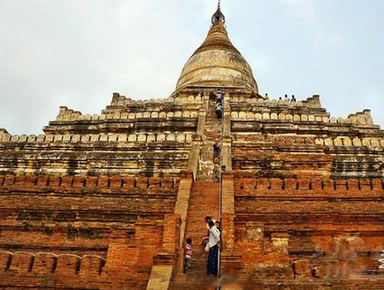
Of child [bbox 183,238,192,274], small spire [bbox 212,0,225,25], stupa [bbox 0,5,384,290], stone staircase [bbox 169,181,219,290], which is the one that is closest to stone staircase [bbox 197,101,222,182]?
stupa [bbox 0,5,384,290]

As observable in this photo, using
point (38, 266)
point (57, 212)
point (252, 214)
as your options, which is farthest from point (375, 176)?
point (38, 266)

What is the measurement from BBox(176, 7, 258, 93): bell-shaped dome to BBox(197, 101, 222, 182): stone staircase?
7.27 metres

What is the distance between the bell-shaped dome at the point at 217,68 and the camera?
25.1 metres

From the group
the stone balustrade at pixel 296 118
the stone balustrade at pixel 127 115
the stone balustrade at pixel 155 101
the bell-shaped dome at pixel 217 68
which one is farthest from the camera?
the bell-shaped dome at pixel 217 68

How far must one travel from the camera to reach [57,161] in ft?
44.8

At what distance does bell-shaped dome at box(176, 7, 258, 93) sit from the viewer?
2512cm

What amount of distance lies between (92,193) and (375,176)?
7333 millimetres

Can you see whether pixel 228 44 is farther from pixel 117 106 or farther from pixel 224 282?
pixel 224 282

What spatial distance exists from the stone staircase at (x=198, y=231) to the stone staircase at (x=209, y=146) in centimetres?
108

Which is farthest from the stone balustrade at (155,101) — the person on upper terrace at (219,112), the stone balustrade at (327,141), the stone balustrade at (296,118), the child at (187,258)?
the child at (187,258)

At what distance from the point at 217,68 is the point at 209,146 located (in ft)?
41.5

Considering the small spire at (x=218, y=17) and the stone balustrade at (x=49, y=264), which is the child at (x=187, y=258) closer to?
the stone balustrade at (x=49, y=264)

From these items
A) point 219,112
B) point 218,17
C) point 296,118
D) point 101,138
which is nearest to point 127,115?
point 101,138

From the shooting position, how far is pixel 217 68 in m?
25.9
